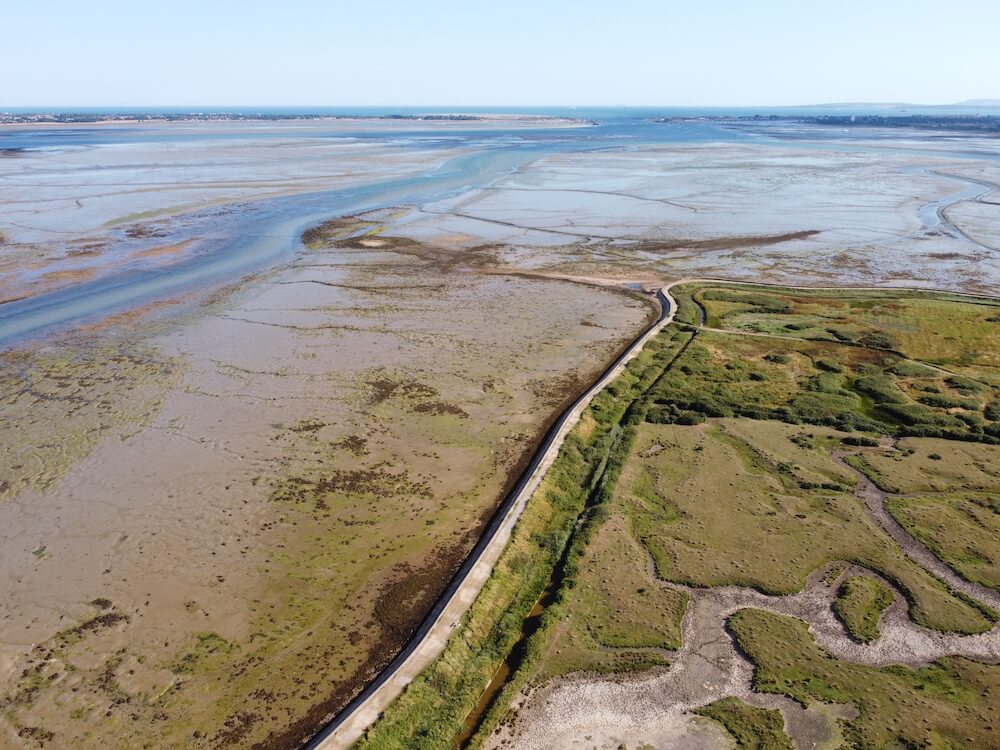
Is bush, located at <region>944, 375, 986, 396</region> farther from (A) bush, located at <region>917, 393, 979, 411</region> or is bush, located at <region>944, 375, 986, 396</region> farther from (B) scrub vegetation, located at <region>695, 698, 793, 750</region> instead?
(B) scrub vegetation, located at <region>695, 698, 793, 750</region>

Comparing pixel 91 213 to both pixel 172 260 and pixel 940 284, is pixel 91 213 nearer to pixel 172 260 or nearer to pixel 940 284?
pixel 172 260

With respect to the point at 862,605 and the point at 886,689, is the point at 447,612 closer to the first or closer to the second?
the point at 886,689

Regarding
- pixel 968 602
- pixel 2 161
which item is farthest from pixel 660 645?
pixel 2 161

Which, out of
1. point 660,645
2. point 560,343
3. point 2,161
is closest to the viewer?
point 660,645

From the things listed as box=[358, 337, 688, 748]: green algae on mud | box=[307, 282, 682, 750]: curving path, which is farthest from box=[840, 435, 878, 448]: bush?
box=[307, 282, 682, 750]: curving path

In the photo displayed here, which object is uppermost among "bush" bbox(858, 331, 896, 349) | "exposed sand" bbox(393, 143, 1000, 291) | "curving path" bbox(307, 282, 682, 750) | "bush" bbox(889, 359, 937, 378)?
"exposed sand" bbox(393, 143, 1000, 291)

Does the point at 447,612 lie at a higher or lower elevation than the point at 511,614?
higher

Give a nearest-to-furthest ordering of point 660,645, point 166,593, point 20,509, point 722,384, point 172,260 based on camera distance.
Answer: point 660,645 → point 166,593 → point 20,509 → point 722,384 → point 172,260

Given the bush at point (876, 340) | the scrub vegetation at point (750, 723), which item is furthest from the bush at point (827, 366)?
the scrub vegetation at point (750, 723)

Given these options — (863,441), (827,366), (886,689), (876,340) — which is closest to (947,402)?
(827,366)

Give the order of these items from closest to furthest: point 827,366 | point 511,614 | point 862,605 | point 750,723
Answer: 1. point 750,723
2. point 511,614
3. point 862,605
4. point 827,366

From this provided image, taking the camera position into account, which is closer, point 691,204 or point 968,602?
point 968,602
